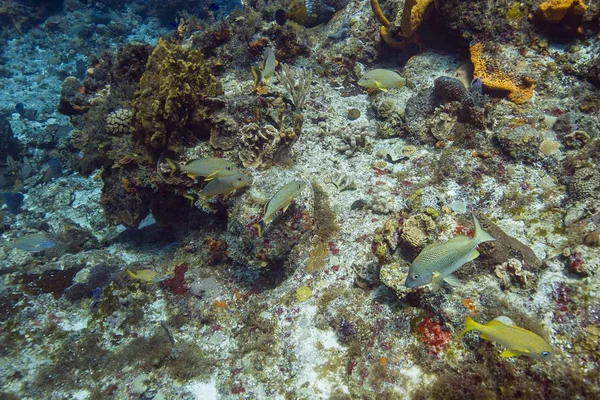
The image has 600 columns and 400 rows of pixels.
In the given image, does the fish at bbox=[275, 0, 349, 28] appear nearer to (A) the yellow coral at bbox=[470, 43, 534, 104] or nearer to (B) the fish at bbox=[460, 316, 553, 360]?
(A) the yellow coral at bbox=[470, 43, 534, 104]

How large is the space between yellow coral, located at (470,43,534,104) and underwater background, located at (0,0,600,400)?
34mm

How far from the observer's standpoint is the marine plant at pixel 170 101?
17.0ft

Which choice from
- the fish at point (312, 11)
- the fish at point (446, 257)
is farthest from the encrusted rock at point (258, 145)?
the fish at point (312, 11)

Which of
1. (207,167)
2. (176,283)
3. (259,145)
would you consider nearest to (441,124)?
(259,145)

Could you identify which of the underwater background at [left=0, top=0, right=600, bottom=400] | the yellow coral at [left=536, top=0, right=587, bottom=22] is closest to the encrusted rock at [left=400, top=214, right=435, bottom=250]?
the underwater background at [left=0, top=0, right=600, bottom=400]

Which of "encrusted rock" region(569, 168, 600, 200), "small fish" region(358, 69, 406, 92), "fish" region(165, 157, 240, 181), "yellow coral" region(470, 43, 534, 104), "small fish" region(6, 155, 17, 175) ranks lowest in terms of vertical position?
"small fish" region(6, 155, 17, 175)

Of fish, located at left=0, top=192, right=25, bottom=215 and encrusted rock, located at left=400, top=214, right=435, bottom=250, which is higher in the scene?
encrusted rock, located at left=400, top=214, right=435, bottom=250

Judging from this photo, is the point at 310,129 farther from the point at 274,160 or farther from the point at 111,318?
the point at 111,318

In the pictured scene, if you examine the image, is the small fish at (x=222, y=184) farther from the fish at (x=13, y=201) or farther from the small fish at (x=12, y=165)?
the small fish at (x=12, y=165)

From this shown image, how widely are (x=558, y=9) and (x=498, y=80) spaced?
1.41 meters

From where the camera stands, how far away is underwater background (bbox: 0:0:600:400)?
11.4ft

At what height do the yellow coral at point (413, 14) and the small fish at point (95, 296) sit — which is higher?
the yellow coral at point (413, 14)

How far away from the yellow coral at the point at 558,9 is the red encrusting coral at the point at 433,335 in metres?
5.84

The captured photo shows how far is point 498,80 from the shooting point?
5.91 meters
